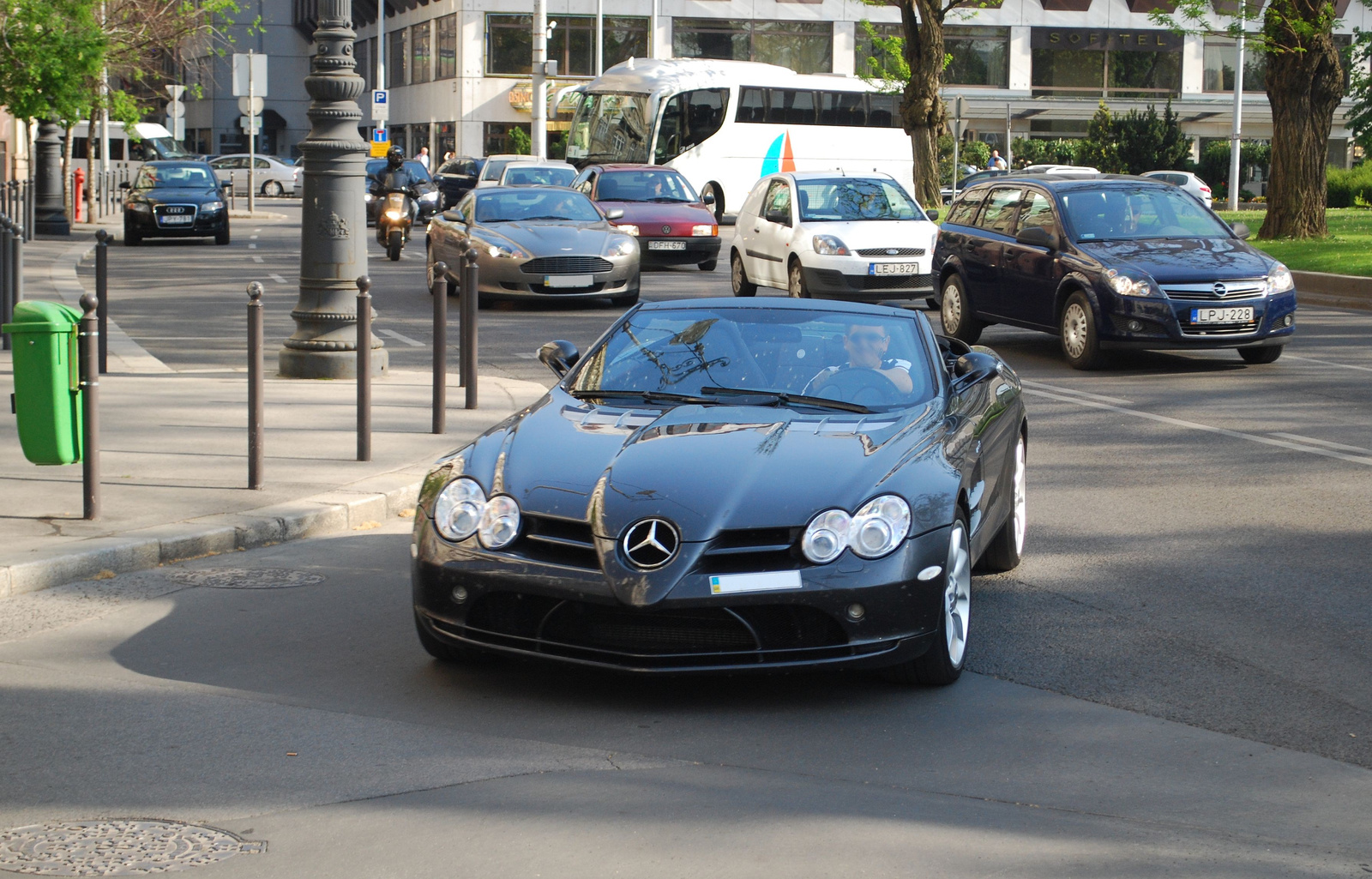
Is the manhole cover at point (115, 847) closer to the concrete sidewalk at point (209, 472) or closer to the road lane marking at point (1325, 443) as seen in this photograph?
the concrete sidewalk at point (209, 472)

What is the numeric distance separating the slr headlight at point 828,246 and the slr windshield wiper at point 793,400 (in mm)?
12643

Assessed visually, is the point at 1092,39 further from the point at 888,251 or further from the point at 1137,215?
the point at 1137,215

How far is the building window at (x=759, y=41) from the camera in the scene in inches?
2731

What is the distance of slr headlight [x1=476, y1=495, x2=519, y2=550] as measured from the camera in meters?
5.23

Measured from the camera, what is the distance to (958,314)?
16422mm

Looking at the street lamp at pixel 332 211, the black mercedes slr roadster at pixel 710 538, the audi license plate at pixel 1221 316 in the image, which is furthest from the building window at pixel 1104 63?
the black mercedes slr roadster at pixel 710 538

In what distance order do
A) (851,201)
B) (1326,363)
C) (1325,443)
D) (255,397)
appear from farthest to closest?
(851,201) → (1326,363) → (1325,443) → (255,397)

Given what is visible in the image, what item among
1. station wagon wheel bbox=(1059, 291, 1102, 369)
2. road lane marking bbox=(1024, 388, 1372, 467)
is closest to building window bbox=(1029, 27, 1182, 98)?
station wagon wheel bbox=(1059, 291, 1102, 369)

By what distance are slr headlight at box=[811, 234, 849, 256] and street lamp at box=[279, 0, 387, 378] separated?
730cm

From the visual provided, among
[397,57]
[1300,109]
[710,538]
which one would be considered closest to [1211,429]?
[710,538]

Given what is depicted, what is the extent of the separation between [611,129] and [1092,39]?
34.4 meters

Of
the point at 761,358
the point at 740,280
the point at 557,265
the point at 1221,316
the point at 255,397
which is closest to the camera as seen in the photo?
the point at 761,358

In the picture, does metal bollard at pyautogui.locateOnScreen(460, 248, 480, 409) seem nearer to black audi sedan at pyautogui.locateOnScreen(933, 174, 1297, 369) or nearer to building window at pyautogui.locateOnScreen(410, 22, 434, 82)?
black audi sedan at pyautogui.locateOnScreen(933, 174, 1297, 369)

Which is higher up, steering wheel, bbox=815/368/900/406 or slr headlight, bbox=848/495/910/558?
steering wheel, bbox=815/368/900/406
